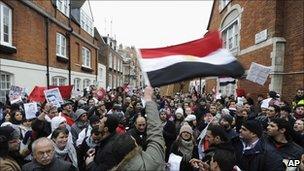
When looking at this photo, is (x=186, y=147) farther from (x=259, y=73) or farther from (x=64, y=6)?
(x=64, y=6)

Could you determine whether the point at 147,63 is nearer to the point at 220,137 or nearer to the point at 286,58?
the point at 220,137

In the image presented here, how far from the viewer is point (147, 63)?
3.73m

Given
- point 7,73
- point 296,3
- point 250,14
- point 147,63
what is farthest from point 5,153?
point 250,14

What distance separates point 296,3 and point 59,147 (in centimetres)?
995

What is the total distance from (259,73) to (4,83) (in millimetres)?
10892

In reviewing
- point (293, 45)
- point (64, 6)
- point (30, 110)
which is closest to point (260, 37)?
→ point (293, 45)

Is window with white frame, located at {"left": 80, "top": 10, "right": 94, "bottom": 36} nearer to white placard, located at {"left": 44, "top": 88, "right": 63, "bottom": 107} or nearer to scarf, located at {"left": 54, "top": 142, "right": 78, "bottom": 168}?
white placard, located at {"left": 44, "top": 88, "right": 63, "bottom": 107}

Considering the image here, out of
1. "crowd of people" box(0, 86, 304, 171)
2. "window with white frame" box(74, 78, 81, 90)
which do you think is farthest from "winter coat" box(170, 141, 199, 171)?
"window with white frame" box(74, 78, 81, 90)

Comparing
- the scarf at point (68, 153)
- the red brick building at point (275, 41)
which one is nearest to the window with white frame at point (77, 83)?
the red brick building at point (275, 41)

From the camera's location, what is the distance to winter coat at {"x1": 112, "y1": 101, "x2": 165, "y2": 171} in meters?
2.64

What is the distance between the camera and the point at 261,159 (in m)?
4.17

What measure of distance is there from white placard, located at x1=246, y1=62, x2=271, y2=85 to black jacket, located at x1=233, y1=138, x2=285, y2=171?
13.2 ft

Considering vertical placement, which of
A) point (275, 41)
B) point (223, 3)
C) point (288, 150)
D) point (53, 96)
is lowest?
point (288, 150)

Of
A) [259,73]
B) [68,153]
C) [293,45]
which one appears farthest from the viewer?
[293,45]
